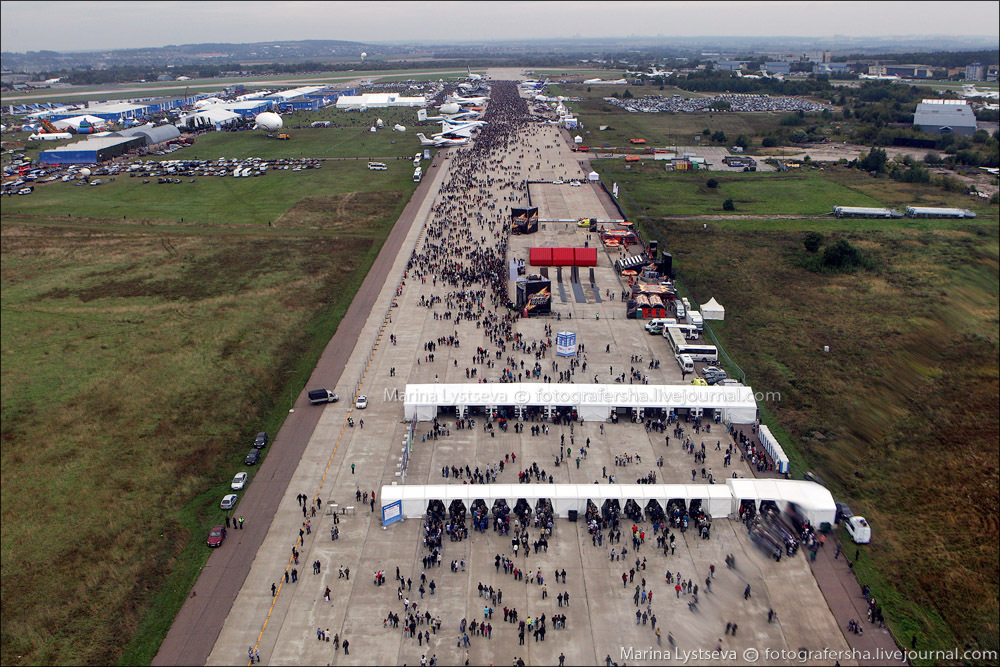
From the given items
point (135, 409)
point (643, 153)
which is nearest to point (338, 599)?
point (135, 409)

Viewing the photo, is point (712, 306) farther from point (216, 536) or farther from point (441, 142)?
point (441, 142)

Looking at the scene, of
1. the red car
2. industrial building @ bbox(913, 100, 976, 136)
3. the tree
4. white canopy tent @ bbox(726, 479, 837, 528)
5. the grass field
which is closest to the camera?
the red car

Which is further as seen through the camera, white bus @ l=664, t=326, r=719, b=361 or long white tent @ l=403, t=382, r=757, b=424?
white bus @ l=664, t=326, r=719, b=361

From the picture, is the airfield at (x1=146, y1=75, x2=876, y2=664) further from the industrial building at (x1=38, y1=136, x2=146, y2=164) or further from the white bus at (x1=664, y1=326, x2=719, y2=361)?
the industrial building at (x1=38, y1=136, x2=146, y2=164)

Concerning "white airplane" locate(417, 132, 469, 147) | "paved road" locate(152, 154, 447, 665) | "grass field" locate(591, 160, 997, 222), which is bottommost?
"paved road" locate(152, 154, 447, 665)

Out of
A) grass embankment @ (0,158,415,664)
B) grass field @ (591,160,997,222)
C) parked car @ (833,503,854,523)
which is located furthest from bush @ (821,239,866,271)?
grass embankment @ (0,158,415,664)

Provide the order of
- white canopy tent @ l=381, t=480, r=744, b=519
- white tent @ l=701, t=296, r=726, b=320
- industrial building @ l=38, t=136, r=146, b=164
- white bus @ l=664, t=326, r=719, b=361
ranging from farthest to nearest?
→ industrial building @ l=38, t=136, r=146, b=164 → white tent @ l=701, t=296, r=726, b=320 → white bus @ l=664, t=326, r=719, b=361 → white canopy tent @ l=381, t=480, r=744, b=519

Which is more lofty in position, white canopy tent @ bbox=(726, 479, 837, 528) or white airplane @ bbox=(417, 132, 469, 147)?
white airplane @ bbox=(417, 132, 469, 147)
